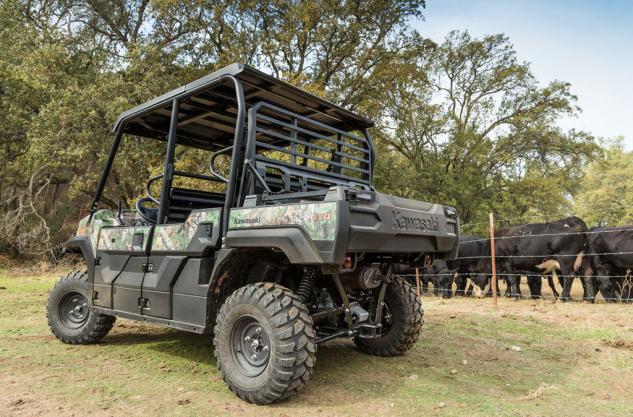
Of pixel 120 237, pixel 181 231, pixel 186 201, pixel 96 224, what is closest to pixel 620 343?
pixel 181 231

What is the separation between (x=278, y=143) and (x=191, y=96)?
6.16 ft

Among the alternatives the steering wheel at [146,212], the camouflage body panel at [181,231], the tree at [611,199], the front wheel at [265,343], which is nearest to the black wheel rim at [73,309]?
the steering wheel at [146,212]

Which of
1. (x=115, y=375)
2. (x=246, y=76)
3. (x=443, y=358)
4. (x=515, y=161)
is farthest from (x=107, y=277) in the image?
(x=515, y=161)

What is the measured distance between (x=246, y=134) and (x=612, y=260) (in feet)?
35.7

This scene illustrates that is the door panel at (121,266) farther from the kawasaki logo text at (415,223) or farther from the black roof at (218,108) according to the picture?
the kawasaki logo text at (415,223)

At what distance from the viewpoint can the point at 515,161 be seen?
25.3 metres

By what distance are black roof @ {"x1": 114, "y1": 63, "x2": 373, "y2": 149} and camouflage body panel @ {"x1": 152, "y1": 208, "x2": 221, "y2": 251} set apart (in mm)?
1276

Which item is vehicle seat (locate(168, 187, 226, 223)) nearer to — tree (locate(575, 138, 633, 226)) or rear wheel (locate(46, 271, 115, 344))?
rear wheel (locate(46, 271, 115, 344))

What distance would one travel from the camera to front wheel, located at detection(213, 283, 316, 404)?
3.70 metres

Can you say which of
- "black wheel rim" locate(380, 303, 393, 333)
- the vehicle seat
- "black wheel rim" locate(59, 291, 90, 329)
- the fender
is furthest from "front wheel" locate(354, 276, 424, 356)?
"black wheel rim" locate(59, 291, 90, 329)

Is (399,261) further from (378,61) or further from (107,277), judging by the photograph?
(378,61)

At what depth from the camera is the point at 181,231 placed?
459 cm

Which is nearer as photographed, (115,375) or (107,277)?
(115,375)

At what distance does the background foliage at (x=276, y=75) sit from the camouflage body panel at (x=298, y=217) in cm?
1194
